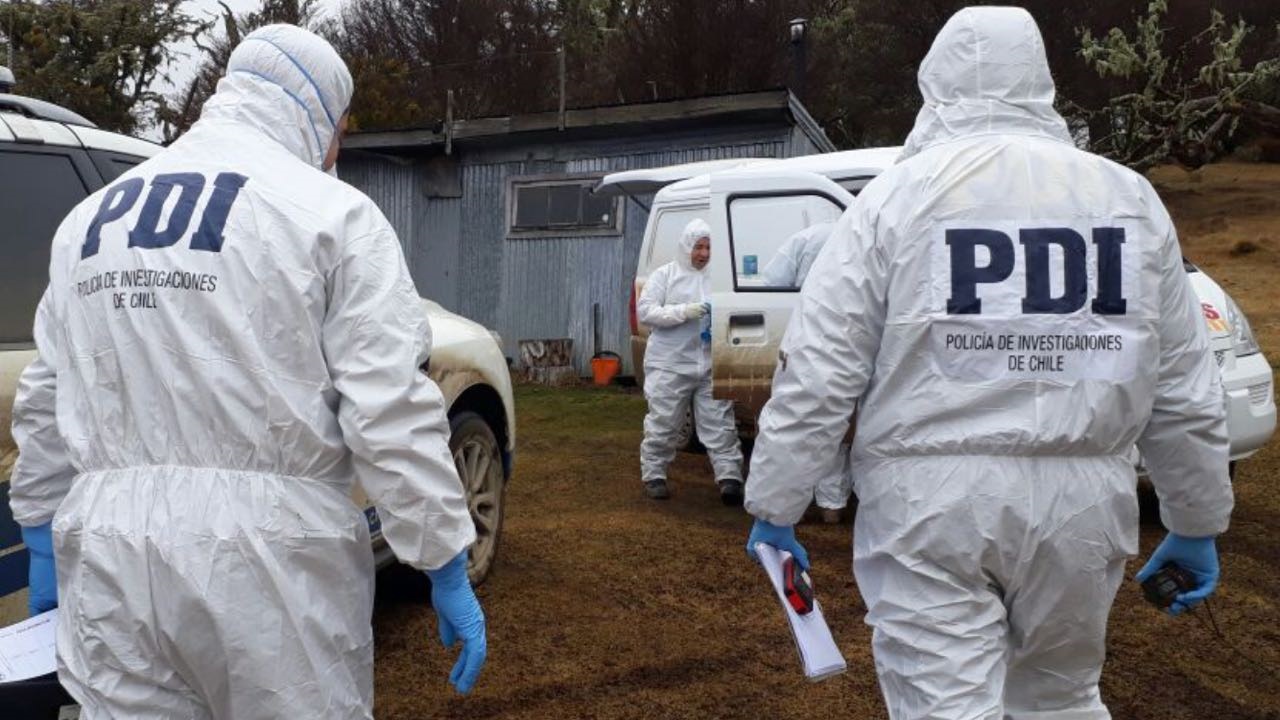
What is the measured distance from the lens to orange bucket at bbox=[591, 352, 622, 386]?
43.9 ft

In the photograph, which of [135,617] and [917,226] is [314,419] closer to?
[135,617]

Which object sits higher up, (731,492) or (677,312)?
(677,312)

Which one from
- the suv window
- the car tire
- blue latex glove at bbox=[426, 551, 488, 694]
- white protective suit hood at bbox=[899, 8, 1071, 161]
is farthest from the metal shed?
blue latex glove at bbox=[426, 551, 488, 694]

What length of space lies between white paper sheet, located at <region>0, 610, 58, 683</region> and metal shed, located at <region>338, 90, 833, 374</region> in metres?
10.6

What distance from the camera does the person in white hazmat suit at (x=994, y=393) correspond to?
7.93ft

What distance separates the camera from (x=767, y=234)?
6516 mm

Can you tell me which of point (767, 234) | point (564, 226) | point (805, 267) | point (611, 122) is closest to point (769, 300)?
point (805, 267)

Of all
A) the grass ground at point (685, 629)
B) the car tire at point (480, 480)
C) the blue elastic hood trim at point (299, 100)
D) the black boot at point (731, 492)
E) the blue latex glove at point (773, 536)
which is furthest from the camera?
the black boot at point (731, 492)

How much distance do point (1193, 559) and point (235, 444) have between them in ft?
7.00

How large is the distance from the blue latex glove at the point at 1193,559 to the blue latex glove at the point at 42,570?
246 cm

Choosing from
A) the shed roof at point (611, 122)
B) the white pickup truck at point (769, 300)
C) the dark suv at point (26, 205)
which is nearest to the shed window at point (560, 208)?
the shed roof at point (611, 122)

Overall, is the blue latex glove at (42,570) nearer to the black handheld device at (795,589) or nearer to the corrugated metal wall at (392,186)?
the black handheld device at (795,589)

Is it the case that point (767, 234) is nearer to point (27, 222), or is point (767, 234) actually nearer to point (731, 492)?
point (731, 492)

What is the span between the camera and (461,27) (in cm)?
2780
